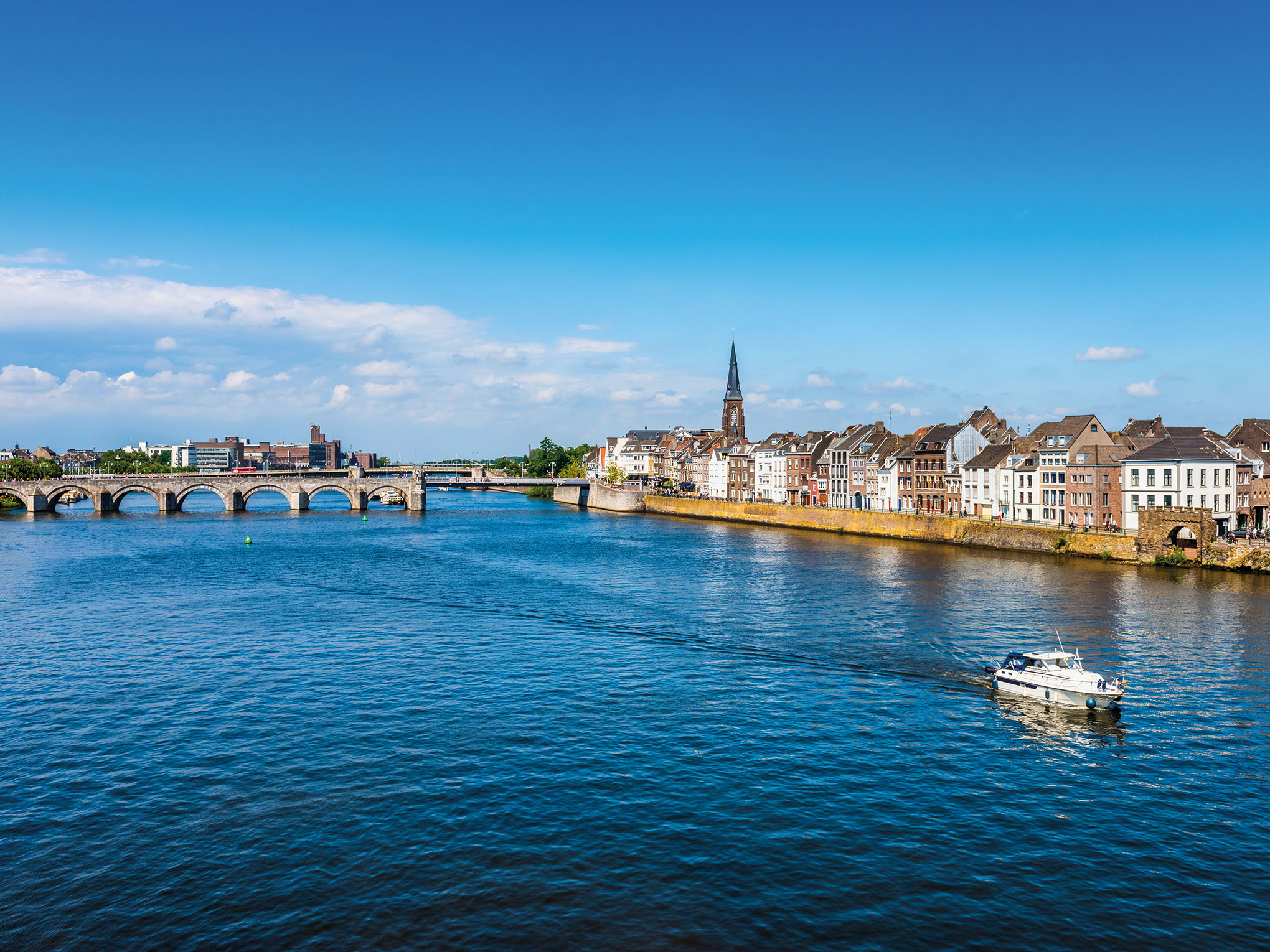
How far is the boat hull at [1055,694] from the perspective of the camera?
42.8 m

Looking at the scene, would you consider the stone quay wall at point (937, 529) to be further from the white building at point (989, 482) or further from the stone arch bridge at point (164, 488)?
the stone arch bridge at point (164, 488)

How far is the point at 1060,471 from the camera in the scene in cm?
11769

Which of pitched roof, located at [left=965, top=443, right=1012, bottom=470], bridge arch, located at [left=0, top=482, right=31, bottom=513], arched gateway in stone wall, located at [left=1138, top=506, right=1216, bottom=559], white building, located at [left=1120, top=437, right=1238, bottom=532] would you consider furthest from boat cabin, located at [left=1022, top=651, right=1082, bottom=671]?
bridge arch, located at [left=0, top=482, right=31, bottom=513]

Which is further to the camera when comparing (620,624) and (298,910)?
(620,624)

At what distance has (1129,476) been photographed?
107 m

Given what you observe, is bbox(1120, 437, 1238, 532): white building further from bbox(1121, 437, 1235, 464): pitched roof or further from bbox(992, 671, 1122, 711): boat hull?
bbox(992, 671, 1122, 711): boat hull

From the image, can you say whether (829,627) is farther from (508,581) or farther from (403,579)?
(403,579)

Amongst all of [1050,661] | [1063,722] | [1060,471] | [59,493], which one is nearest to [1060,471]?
[1060,471]

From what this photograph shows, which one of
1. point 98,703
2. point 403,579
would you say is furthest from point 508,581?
point 98,703

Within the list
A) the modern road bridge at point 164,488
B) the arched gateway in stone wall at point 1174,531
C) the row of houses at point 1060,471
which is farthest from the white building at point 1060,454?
the modern road bridge at point 164,488

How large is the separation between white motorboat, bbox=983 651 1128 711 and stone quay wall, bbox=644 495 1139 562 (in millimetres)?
61629

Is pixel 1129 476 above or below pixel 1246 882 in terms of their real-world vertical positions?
above

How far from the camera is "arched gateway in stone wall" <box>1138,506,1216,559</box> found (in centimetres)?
9369

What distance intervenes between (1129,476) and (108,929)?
11422 cm
